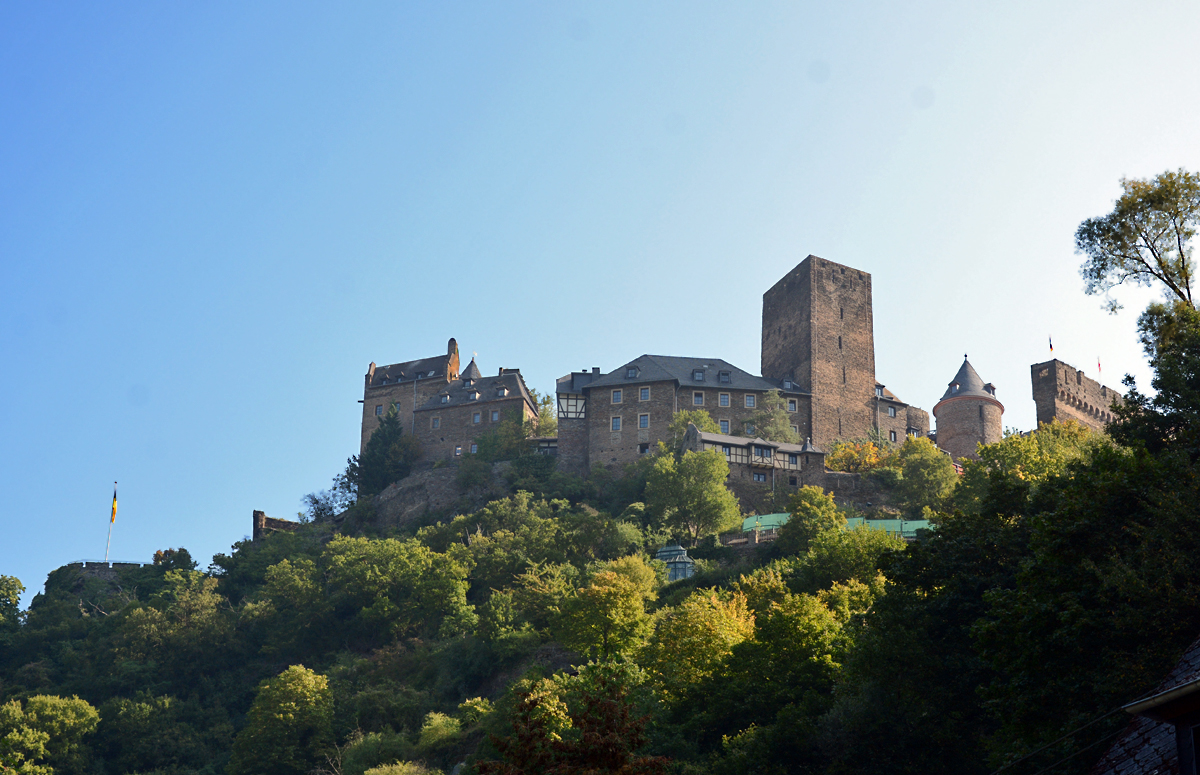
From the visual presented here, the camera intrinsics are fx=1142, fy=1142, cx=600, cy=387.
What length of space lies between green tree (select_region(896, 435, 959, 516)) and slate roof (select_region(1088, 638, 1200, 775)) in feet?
168

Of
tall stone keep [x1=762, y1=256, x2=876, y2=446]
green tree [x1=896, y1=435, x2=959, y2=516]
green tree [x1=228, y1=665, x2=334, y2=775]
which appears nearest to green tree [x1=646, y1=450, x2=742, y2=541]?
green tree [x1=896, y1=435, x2=959, y2=516]

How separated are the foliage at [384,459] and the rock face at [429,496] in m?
2.31

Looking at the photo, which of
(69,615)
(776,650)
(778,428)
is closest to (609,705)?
(776,650)

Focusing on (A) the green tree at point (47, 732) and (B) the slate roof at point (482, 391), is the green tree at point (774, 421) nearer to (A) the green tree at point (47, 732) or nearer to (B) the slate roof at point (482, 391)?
(B) the slate roof at point (482, 391)

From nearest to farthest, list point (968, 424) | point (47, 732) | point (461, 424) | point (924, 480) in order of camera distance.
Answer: point (47, 732)
point (924, 480)
point (968, 424)
point (461, 424)

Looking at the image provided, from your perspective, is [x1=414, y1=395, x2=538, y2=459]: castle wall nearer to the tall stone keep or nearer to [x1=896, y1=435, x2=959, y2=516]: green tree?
the tall stone keep

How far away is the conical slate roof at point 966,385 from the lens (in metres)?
80.2

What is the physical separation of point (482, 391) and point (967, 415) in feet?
119

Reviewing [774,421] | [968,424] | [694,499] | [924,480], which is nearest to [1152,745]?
[694,499]

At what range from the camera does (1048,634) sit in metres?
18.8

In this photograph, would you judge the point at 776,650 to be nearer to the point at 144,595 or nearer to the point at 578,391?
the point at 578,391

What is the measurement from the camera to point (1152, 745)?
39.3ft

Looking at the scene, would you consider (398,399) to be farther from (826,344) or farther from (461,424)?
(826,344)

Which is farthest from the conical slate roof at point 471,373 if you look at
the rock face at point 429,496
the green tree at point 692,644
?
the green tree at point 692,644
